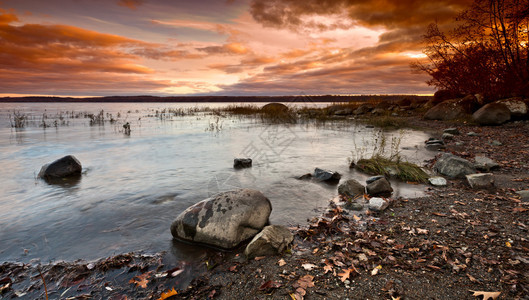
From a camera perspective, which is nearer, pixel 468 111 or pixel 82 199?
pixel 82 199

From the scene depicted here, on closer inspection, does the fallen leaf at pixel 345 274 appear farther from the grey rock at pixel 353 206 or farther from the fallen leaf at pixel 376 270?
the grey rock at pixel 353 206

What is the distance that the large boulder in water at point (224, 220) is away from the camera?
4.27 meters

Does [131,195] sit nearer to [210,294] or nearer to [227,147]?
[210,294]

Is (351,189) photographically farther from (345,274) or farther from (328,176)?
(345,274)

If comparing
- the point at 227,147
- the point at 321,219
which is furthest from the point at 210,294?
the point at 227,147

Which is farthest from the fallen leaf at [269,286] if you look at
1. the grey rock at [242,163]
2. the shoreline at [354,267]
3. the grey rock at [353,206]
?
the grey rock at [242,163]

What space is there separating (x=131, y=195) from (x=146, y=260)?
11.3 feet

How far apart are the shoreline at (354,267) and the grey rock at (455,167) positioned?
2518 mm

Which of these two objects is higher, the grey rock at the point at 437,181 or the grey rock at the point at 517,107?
the grey rock at the point at 517,107

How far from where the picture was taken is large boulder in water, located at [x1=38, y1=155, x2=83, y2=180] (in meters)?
8.18

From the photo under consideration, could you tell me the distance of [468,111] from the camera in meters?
20.1

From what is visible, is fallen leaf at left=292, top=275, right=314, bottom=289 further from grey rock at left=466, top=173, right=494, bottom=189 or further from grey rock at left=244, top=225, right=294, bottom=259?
grey rock at left=466, top=173, right=494, bottom=189

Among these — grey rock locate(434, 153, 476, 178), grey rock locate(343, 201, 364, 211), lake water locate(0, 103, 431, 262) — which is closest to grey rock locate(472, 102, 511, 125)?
lake water locate(0, 103, 431, 262)

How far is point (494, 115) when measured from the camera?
15.6 metres
